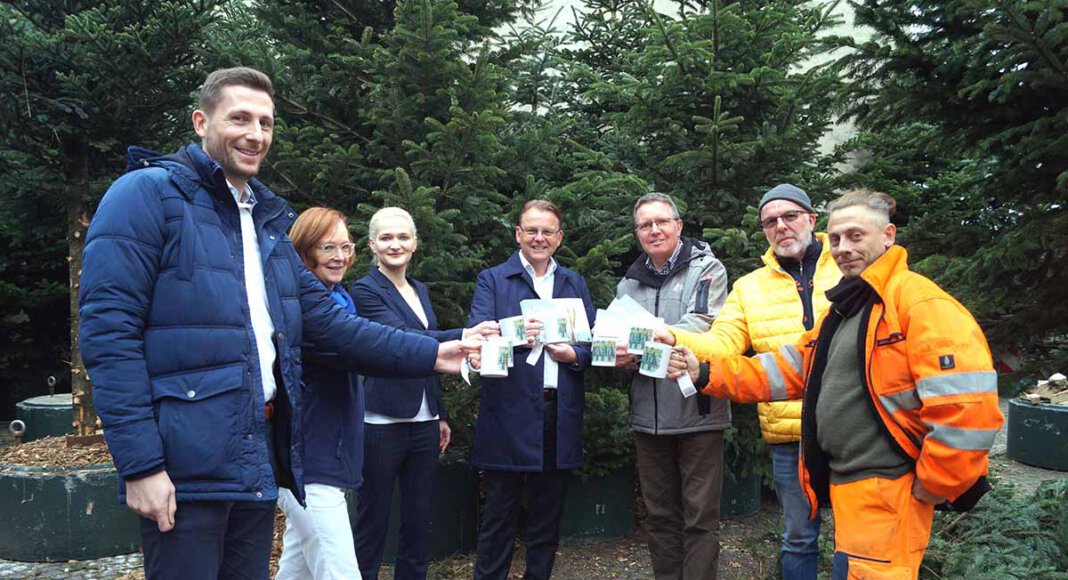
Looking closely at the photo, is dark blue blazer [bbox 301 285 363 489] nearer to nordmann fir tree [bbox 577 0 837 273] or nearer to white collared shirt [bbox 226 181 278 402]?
white collared shirt [bbox 226 181 278 402]

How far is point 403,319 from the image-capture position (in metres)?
4.02

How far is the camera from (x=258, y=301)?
249cm

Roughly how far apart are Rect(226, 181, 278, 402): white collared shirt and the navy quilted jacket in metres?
0.03

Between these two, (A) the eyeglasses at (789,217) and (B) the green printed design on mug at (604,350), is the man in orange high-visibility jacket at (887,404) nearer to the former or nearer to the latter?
(A) the eyeglasses at (789,217)

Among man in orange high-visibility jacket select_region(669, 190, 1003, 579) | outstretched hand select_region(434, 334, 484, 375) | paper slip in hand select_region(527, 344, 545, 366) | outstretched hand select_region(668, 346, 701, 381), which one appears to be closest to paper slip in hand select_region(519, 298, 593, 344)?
paper slip in hand select_region(527, 344, 545, 366)

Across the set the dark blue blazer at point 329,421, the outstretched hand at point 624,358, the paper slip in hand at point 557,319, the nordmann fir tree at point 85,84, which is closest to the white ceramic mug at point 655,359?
the outstretched hand at point 624,358

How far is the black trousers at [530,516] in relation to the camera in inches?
163

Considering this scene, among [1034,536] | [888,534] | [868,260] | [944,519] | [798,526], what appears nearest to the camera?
[888,534]

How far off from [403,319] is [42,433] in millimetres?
6725

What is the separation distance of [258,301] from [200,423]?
18.9 inches

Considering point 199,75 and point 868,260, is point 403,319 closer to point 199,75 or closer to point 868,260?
point 868,260

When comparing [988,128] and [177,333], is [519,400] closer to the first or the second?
[177,333]

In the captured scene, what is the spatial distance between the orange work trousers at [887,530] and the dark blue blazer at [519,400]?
174 centimetres

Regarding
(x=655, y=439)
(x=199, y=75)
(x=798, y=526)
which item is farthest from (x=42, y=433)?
(x=798, y=526)
